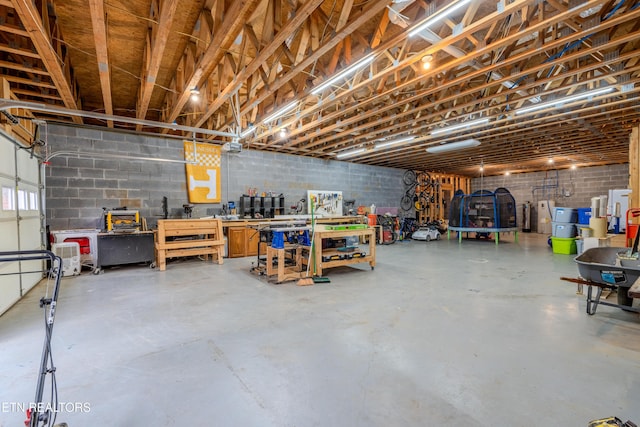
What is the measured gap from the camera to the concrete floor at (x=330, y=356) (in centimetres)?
170

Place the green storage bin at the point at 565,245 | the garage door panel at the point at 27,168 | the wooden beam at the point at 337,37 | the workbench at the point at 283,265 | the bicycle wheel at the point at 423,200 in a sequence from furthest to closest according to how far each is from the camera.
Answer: the bicycle wheel at the point at 423,200 < the green storage bin at the point at 565,245 < the workbench at the point at 283,265 < the garage door panel at the point at 27,168 < the wooden beam at the point at 337,37

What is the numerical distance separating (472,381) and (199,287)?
147 inches

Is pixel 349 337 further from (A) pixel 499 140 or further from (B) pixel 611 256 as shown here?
(A) pixel 499 140

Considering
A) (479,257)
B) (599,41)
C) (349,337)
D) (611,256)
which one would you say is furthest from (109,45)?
(479,257)

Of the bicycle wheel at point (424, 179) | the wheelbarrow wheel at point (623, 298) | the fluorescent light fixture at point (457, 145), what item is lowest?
the wheelbarrow wheel at point (623, 298)

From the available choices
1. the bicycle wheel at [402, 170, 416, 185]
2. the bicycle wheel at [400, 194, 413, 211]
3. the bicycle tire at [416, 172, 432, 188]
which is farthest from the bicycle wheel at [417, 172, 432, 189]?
the bicycle wheel at [400, 194, 413, 211]

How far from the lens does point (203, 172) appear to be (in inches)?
299

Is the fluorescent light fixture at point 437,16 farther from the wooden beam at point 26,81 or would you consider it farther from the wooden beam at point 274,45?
the wooden beam at point 26,81

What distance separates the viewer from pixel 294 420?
5.32ft

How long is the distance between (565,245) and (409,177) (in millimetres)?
6780

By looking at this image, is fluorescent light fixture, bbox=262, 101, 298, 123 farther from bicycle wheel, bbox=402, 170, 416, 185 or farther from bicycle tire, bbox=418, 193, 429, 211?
bicycle tire, bbox=418, 193, 429, 211

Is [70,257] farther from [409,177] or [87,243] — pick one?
[409,177]

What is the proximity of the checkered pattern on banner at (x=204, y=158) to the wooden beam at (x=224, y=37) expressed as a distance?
2.85m

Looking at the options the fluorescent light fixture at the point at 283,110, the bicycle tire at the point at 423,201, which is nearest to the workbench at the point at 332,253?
the fluorescent light fixture at the point at 283,110
